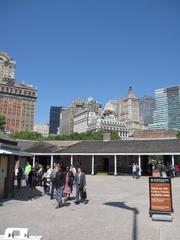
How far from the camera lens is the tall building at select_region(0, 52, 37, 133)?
145 metres

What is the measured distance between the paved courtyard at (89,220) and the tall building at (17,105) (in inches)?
5319

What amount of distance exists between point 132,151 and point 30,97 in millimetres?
126435

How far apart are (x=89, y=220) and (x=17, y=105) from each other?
145394mm

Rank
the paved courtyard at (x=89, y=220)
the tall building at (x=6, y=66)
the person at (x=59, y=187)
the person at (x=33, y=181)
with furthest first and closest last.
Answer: the tall building at (x=6, y=66), the person at (x=33, y=181), the person at (x=59, y=187), the paved courtyard at (x=89, y=220)

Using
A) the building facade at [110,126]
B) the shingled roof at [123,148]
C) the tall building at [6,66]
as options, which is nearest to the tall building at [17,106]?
the building facade at [110,126]

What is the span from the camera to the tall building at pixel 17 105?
145 meters

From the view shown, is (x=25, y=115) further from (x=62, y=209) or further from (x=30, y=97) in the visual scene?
(x=62, y=209)

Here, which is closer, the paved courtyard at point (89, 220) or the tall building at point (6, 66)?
the paved courtyard at point (89, 220)

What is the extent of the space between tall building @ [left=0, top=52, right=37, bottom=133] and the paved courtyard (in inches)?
5319

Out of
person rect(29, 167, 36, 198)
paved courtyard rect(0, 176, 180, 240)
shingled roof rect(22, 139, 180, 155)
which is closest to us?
paved courtyard rect(0, 176, 180, 240)

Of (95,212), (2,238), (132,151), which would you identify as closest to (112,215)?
(95,212)

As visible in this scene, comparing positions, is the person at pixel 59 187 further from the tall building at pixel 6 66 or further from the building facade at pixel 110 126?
the tall building at pixel 6 66

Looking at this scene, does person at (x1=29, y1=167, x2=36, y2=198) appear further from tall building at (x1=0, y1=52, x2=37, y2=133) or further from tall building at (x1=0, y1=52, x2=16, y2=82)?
tall building at (x1=0, y1=52, x2=16, y2=82)

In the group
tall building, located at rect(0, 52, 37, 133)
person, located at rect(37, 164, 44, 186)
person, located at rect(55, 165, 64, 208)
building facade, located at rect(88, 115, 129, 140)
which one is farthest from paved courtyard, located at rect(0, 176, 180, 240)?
building facade, located at rect(88, 115, 129, 140)
